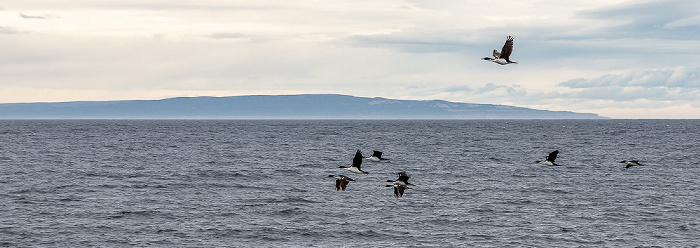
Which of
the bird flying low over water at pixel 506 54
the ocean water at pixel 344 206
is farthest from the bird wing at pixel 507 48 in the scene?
the ocean water at pixel 344 206

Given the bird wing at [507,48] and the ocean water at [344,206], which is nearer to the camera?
the bird wing at [507,48]

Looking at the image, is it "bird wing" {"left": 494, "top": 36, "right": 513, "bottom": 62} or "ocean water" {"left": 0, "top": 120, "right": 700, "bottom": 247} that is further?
"ocean water" {"left": 0, "top": 120, "right": 700, "bottom": 247}

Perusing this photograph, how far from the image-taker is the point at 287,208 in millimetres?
47656

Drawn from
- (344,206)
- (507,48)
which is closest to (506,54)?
(507,48)

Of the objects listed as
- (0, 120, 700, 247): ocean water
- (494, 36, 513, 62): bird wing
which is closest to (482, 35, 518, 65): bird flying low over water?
(494, 36, 513, 62): bird wing

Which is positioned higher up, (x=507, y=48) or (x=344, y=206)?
(x=507, y=48)

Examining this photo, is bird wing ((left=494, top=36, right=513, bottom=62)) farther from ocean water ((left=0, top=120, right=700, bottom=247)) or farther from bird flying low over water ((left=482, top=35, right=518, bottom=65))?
ocean water ((left=0, top=120, right=700, bottom=247))

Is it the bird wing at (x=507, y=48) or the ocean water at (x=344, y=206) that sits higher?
the bird wing at (x=507, y=48)

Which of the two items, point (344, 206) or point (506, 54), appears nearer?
point (506, 54)

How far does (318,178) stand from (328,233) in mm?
27288

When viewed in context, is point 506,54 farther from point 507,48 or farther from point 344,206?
point 344,206

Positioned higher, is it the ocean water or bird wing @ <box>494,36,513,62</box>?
bird wing @ <box>494,36,513,62</box>

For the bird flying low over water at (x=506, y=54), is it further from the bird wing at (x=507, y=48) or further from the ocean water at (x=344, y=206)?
the ocean water at (x=344, y=206)

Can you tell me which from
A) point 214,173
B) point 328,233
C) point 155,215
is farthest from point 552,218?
point 214,173
